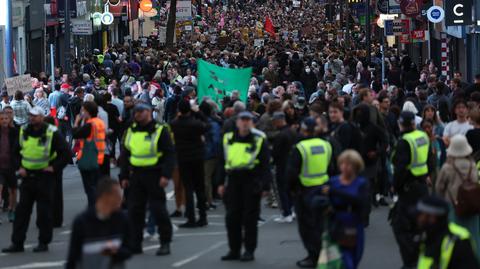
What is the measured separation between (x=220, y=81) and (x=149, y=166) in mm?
9530

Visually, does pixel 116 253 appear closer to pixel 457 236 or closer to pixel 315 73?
pixel 457 236

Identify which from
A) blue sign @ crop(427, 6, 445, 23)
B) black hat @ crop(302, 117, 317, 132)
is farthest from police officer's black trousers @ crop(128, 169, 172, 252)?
blue sign @ crop(427, 6, 445, 23)

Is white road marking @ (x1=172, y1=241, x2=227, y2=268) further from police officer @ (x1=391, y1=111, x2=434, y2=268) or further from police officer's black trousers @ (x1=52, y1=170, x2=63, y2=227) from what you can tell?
police officer's black trousers @ (x1=52, y1=170, x2=63, y2=227)

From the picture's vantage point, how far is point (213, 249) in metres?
16.9

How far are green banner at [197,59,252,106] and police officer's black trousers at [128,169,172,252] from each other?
29.9ft

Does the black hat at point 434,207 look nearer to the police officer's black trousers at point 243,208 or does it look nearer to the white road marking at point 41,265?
the police officer's black trousers at point 243,208

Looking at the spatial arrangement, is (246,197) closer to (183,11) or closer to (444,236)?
(444,236)

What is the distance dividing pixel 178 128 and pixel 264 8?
14248cm

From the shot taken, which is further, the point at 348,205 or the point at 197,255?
the point at 197,255

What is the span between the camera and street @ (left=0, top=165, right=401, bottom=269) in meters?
15.7

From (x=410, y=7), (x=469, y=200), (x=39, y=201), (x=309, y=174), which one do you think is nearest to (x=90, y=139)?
(x=39, y=201)

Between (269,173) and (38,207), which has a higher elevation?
(269,173)

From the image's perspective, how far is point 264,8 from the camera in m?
160

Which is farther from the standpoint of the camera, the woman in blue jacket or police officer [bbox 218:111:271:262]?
police officer [bbox 218:111:271:262]
